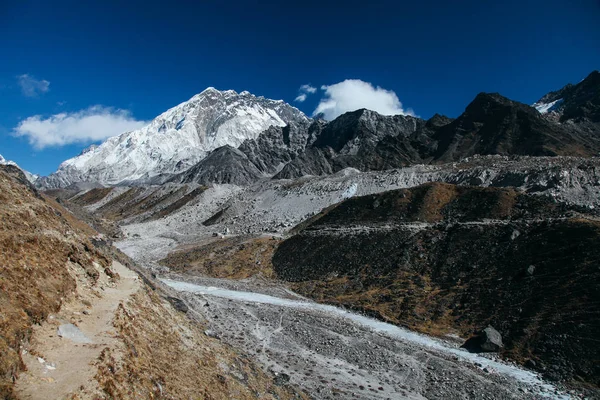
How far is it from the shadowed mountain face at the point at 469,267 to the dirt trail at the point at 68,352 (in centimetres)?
3078

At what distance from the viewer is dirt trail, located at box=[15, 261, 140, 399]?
10906 mm

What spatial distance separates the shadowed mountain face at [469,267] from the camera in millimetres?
31720

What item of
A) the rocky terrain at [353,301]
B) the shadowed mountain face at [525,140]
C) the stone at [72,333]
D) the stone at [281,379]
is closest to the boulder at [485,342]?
the rocky terrain at [353,301]

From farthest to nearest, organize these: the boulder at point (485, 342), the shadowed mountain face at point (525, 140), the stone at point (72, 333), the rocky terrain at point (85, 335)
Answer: the shadowed mountain face at point (525, 140) → the boulder at point (485, 342) → the stone at point (72, 333) → the rocky terrain at point (85, 335)

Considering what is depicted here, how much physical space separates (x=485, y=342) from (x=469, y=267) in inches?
628

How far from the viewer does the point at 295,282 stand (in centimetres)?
5878

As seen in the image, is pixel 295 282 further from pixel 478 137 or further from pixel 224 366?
pixel 478 137

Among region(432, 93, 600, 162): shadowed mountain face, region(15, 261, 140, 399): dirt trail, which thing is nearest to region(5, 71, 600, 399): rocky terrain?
region(15, 261, 140, 399): dirt trail

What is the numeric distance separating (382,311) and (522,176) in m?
53.0

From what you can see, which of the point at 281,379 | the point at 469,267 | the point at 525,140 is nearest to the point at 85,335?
the point at 281,379

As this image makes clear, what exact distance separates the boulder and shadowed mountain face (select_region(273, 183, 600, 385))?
3.43 feet

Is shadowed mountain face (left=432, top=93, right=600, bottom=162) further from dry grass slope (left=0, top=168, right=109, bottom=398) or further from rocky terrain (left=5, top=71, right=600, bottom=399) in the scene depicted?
dry grass slope (left=0, top=168, right=109, bottom=398)

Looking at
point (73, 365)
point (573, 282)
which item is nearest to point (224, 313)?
point (73, 365)

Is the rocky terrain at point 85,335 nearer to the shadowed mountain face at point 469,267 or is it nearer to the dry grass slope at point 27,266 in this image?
the dry grass slope at point 27,266
